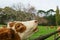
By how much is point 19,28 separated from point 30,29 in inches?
2.2

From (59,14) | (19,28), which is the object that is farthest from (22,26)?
(59,14)

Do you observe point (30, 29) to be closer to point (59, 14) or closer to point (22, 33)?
point (22, 33)

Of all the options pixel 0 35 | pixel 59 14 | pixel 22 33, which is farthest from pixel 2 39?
pixel 59 14

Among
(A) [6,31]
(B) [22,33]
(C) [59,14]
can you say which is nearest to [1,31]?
(A) [6,31]

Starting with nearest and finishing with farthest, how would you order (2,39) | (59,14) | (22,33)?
(2,39) < (22,33) < (59,14)

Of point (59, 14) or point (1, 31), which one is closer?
point (1, 31)

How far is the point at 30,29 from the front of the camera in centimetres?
96

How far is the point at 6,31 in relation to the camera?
2.58ft

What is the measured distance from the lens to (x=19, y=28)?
0.93 meters

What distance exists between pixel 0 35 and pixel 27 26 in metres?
0.20

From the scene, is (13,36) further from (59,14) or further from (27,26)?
(59,14)

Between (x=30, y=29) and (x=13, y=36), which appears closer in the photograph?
(x=13, y=36)

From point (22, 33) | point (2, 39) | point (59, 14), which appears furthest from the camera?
point (59, 14)

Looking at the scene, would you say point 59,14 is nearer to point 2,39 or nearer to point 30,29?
point 30,29
